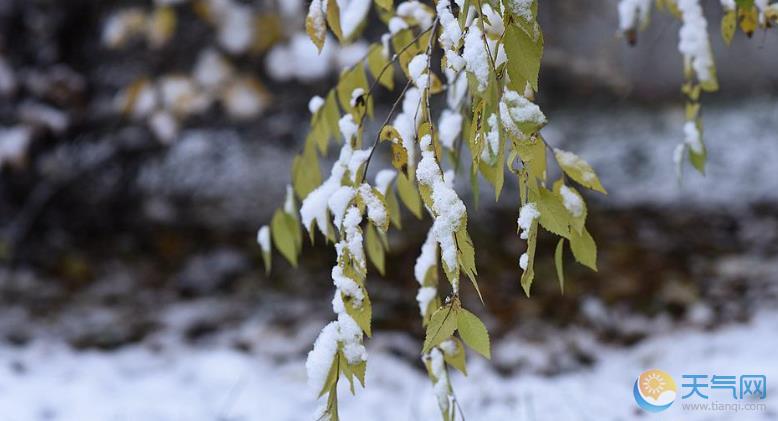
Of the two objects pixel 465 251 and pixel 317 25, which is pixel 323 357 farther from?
pixel 317 25

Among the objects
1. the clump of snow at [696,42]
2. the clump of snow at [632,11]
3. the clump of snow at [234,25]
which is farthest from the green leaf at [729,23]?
the clump of snow at [234,25]

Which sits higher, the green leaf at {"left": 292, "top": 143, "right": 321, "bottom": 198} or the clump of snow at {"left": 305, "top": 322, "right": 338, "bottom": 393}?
the green leaf at {"left": 292, "top": 143, "right": 321, "bottom": 198}

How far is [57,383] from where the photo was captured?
1921 mm

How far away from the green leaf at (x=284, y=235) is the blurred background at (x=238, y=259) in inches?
31.9

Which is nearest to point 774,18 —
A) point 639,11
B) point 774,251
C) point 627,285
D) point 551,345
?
point 639,11

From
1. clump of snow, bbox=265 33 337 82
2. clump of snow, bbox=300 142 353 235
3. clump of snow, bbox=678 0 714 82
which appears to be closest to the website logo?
clump of snow, bbox=678 0 714 82

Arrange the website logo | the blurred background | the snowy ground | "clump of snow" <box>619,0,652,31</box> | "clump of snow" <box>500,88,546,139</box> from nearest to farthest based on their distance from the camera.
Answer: "clump of snow" <box>500,88,546,139</box> < "clump of snow" <box>619,0,652,31</box> < the website logo < the snowy ground < the blurred background

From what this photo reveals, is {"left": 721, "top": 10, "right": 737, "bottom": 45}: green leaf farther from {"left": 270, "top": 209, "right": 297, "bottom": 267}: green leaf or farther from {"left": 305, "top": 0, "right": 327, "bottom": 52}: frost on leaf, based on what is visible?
{"left": 270, "top": 209, "right": 297, "bottom": 267}: green leaf

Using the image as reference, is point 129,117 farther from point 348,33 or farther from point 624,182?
point 624,182

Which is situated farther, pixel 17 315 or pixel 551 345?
pixel 17 315

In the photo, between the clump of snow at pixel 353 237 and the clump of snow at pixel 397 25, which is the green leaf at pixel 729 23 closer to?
the clump of snow at pixel 397 25

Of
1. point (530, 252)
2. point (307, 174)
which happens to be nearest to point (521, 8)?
point (530, 252)

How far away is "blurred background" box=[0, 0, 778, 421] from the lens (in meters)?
1.90

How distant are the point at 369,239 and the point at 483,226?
2.42 meters
